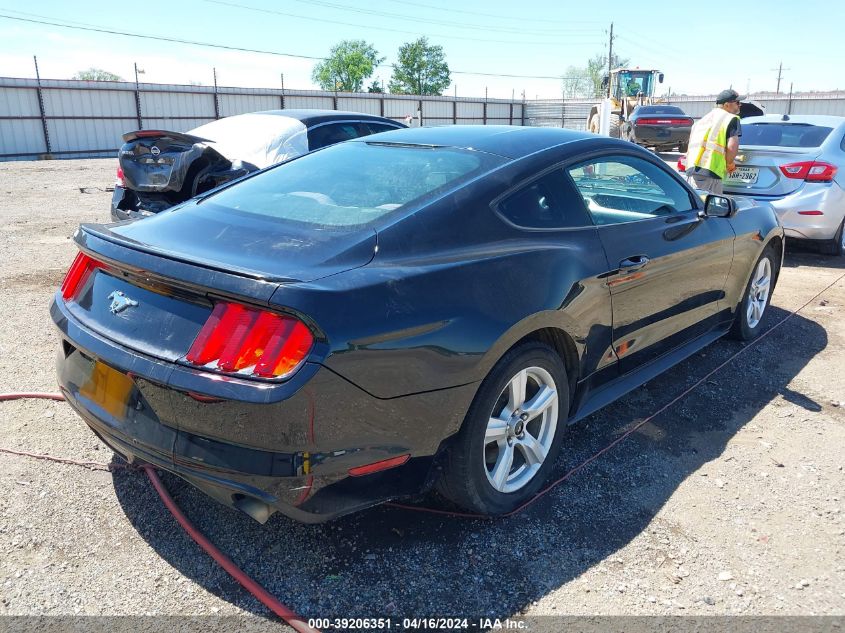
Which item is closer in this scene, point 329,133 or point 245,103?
point 329,133

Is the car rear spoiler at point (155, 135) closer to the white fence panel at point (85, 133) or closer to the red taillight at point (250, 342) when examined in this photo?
the red taillight at point (250, 342)

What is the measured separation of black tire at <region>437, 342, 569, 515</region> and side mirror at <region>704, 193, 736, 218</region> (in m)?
1.73

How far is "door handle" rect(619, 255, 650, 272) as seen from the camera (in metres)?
3.19

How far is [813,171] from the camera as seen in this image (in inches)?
284

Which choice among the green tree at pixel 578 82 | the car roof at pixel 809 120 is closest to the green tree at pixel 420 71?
the green tree at pixel 578 82

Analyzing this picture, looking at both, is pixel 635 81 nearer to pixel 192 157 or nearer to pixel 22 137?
pixel 22 137

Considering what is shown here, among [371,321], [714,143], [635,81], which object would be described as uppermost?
[635,81]

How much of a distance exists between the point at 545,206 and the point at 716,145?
4.72 m

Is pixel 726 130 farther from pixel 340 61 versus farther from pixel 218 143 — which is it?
pixel 340 61

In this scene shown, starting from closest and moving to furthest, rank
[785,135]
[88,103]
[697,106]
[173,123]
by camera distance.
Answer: [785,135] < [88,103] < [173,123] < [697,106]

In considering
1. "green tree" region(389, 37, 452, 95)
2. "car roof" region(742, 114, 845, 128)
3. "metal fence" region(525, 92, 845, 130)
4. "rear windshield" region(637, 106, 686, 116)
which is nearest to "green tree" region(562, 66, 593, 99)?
"green tree" region(389, 37, 452, 95)

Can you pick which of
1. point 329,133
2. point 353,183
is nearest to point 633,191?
point 353,183

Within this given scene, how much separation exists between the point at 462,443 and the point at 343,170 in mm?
1426

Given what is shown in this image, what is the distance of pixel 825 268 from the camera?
7422 mm
